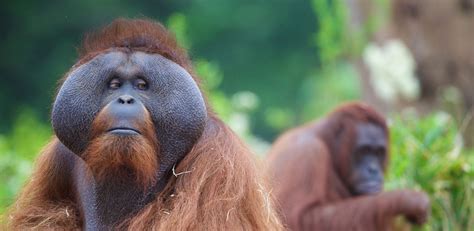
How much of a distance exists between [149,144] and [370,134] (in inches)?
160

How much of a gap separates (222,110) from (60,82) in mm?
4890

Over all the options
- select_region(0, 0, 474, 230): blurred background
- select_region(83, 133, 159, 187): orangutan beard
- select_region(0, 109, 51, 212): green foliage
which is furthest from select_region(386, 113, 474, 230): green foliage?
select_region(83, 133, 159, 187): orangutan beard

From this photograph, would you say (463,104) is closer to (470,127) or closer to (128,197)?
(470,127)

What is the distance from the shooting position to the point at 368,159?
878 cm

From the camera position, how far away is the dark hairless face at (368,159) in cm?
866

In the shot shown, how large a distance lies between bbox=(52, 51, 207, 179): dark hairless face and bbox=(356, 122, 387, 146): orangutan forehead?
3787 millimetres

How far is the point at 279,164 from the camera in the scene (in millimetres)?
8555

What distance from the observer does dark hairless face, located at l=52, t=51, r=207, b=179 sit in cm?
498

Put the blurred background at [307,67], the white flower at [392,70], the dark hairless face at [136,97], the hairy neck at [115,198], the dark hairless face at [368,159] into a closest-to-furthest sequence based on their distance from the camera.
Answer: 1. the dark hairless face at [136,97]
2. the hairy neck at [115,198]
3. the blurred background at [307,67]
4. the dark hairless face at [368,159]
5. the white flower at [392,70]

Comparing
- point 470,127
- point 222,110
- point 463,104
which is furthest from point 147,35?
point 463,104

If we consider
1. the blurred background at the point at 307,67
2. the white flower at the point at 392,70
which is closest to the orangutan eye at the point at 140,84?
the blurred background at the point at 307,67

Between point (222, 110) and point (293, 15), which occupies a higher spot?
point (293, 15)

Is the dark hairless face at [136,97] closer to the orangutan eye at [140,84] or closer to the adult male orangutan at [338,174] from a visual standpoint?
the orangutan eye at [140,84]

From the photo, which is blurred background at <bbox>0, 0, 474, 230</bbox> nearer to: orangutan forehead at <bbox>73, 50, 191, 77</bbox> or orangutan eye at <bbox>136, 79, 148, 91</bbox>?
orangutan forehead at <bbox>73, 50, 191, 77</bbox>
